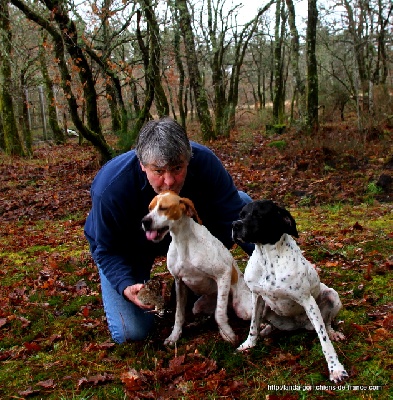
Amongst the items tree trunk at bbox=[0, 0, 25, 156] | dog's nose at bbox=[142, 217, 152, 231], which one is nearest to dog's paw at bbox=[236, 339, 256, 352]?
dog's nose at bbox=[142, 217, 152, 231]

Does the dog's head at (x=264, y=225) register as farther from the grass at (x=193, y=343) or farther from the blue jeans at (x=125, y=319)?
the grass at (x=193, y=343)

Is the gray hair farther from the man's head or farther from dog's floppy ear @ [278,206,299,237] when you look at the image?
dog's floppy ear @ [278,206,299,237]

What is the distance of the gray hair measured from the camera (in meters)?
3.52

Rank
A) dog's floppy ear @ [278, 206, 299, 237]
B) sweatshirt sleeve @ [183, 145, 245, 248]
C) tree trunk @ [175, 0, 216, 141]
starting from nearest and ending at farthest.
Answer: dog's floppy ear @ [278, 206, 299, 237] → sweatshirt sleeve @ [183, 145, 245, 248] → tree trunk @ [175, 0, 216, 141]

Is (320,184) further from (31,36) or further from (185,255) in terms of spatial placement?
(31,36)

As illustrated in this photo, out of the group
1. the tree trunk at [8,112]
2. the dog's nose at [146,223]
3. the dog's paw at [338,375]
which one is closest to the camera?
the dog's paw at [338,375]

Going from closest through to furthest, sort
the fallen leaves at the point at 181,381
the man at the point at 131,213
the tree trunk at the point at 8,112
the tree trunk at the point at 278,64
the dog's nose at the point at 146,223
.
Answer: the fallen leaves at the point at 181,381 < the dog's nose at the point at 146,223 < the man at the point at 131,213 < the tree trunk at the point at 8,112 < the tree trunk at the point at 278,64

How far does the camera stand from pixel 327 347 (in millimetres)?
3174

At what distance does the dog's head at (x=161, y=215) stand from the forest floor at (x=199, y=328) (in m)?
1.06

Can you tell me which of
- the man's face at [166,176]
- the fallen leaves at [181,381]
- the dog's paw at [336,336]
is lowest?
the fallen leaves at [181,381]

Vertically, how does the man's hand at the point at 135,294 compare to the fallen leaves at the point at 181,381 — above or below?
above

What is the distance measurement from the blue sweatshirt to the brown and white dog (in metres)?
0.47

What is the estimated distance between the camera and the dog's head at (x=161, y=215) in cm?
342

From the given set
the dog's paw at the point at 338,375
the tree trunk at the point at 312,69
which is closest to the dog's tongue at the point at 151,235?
the dog's paw at the point at 338,375
